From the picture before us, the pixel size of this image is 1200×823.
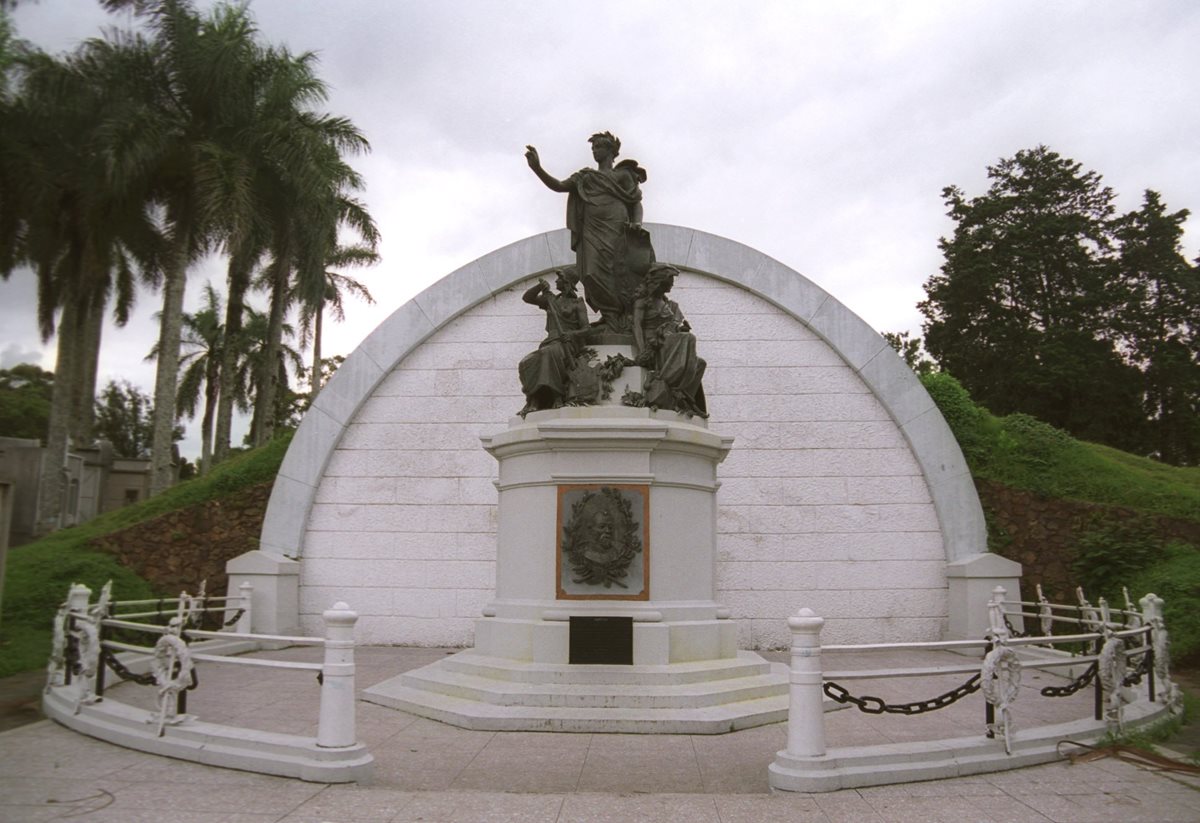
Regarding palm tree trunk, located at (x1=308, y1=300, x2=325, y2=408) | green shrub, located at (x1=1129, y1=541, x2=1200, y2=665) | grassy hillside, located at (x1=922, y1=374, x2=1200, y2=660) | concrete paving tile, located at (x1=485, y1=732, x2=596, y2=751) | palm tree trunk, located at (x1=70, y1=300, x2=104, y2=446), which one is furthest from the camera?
palm tree trunk, located at (x1=308, y1=300, x2=325, y2=408)

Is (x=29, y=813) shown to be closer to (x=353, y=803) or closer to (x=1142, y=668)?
(x=353, y=803)

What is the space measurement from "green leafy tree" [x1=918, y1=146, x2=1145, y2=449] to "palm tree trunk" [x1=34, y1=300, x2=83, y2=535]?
3019cm

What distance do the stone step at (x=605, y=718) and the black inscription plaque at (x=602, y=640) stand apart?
726mm

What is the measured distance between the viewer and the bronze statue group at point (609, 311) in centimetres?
1025

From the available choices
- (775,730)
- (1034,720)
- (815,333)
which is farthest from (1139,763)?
(815,333)

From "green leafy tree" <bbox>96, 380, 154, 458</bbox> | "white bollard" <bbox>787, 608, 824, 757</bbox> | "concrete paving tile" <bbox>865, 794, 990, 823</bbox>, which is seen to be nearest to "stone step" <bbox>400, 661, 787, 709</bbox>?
"white bollard" <bbox>787, 608, 824, 757</bbox>

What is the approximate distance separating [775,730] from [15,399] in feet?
155

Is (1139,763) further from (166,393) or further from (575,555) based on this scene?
(166,393)

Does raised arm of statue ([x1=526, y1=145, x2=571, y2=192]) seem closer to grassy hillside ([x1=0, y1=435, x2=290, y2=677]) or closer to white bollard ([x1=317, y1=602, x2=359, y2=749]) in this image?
white bollard ([x1=317, y1=602, x2=359, y2=749])

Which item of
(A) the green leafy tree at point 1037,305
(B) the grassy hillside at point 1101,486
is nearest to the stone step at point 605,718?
(B) the grassy hillside at point 1101,486

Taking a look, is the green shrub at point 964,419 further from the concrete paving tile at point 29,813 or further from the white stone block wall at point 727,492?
the concrete paving tile at point 29,813

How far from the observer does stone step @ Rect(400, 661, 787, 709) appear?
27.8 feet

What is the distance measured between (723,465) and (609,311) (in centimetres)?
575

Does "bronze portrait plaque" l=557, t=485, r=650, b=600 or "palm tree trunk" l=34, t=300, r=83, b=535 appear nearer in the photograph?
"bronze portrait plaque" l=557, t=485, r=650, b=600
